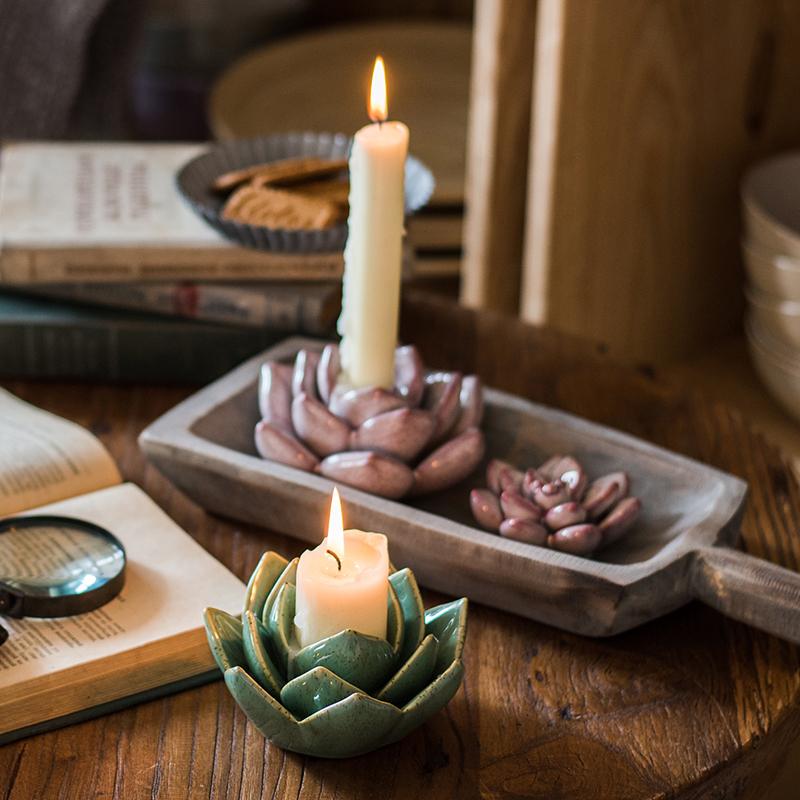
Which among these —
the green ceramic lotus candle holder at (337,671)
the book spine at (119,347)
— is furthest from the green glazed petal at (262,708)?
the book spine at (119,347)

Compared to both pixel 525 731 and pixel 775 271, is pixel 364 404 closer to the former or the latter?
pixel 525 731

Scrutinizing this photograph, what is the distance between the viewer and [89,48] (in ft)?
5.20

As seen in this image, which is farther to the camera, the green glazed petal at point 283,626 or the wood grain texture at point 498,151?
the wood grain texture at point 498,151

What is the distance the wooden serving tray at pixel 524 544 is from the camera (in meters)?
0.61

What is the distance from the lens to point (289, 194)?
89 cm

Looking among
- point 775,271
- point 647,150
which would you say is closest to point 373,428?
point 775,271

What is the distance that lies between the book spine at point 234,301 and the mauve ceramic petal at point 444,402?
0.55ft

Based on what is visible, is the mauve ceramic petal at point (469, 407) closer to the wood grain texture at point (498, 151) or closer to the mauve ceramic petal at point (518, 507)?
the mauve ceramic petal at point (518, 507)

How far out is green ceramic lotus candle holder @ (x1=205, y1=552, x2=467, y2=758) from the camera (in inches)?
20.3

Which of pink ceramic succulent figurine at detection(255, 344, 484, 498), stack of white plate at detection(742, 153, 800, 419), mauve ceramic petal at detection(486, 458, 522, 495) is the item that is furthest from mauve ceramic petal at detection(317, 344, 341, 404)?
stack of white plate at detection(742, 153, 800, 419)

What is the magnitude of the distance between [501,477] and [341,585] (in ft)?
0.66

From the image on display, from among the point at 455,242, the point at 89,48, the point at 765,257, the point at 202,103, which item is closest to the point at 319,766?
the point at 765,257

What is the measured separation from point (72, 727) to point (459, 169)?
115cm

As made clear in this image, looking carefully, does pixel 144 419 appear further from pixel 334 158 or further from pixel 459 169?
pixel 459 169
